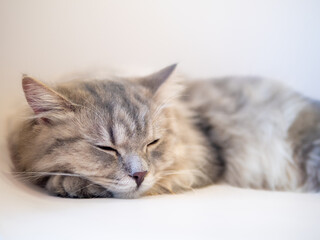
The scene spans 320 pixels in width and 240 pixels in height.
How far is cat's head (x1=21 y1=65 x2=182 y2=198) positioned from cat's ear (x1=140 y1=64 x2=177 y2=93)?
0.52ft

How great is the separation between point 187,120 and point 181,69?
30 centimetres

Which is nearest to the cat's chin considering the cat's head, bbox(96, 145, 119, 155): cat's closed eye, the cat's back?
the cat's head

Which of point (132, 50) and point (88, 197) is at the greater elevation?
point (132, 50)

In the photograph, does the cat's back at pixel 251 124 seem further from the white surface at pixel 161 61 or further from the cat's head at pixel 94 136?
the cat's head at pixel 94 136

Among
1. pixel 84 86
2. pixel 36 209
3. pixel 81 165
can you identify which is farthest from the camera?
pixel 84 86

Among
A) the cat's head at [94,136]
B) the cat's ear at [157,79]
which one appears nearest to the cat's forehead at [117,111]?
the cat's head at [94,136]

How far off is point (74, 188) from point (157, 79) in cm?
57

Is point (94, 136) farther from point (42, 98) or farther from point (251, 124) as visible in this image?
point (251, 124)

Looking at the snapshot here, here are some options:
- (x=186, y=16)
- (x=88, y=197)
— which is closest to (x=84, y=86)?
(x=88, y=197)

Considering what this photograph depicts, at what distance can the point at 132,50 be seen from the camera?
1.68m

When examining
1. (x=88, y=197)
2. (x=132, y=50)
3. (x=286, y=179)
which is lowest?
(x=286, y=179)

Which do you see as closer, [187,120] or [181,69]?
[187,120]

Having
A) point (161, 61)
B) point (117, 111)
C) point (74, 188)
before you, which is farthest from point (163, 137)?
point (161, 61)

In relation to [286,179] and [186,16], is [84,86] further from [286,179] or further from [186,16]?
[286,179]
